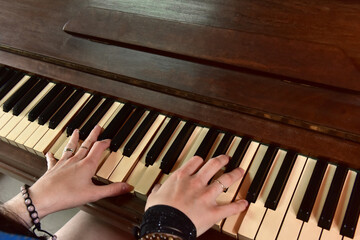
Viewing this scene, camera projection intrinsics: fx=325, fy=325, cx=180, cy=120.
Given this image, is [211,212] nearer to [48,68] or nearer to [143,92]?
[143,92]

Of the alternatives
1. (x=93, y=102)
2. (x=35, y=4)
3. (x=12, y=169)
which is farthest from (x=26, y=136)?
(x=35, y=4)

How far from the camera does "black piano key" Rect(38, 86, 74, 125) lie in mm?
1290

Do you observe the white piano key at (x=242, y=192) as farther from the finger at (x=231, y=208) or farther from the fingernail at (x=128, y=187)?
the fingernail at (x=128, y=187)

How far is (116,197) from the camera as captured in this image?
108cm

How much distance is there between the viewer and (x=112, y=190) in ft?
3.42

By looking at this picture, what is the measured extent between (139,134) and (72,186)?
0.92ft

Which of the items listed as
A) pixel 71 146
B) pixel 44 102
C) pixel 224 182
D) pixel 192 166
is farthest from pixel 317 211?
pixel 44 102

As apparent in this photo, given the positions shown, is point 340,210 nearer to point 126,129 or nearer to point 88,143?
point 126,129

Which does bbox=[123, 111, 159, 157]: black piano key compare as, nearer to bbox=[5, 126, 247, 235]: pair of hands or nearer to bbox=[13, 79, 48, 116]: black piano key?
bbox=[5, 126, 247, 235]: pair of hands

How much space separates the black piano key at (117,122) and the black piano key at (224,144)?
14.9 inches

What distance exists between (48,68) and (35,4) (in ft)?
1.02

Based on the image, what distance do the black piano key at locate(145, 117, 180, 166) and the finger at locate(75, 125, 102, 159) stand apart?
23cm

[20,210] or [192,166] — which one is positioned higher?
[192,166]

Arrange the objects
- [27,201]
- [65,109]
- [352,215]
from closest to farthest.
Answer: [352,215] → [27,201] → [65,109]
